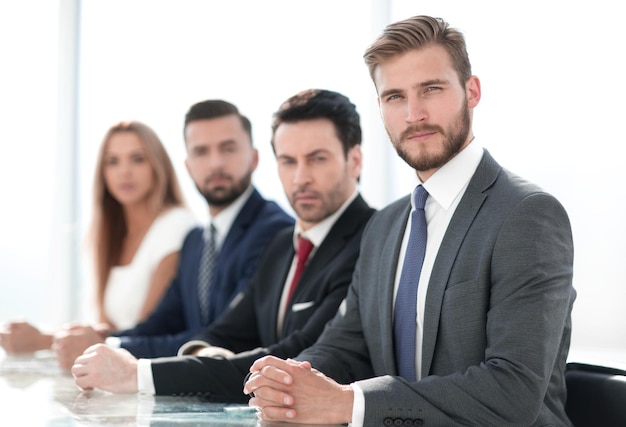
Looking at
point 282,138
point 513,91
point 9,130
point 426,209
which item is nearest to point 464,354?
point 426,209

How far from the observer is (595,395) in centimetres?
207

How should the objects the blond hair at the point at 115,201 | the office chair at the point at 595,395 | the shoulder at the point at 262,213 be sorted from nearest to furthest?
the office chair at the point at 595,395
the shoulder at the point at 262,213
the blond hair at the point at 115,201

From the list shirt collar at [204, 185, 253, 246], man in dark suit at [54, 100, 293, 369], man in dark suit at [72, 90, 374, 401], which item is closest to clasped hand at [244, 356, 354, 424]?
man in dark suit at [72, 90, 374, 401]

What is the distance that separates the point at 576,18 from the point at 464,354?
4.78ft

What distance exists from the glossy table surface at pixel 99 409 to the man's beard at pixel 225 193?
48.5 inches

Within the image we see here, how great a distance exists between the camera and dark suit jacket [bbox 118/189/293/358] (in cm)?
351

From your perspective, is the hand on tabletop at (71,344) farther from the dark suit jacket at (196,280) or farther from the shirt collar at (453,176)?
the shirt collar at (453,176)

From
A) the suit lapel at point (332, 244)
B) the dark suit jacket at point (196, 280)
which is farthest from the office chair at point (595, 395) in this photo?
the dark suit jacket at point (196, 280)

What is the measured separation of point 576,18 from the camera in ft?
9.53

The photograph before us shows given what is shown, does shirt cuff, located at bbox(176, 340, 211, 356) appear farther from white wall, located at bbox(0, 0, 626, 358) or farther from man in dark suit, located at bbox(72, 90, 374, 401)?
white wall, located at bbox(0, 0, 626, 358)

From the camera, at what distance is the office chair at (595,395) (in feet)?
6.50

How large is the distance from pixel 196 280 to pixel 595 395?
6.77ft

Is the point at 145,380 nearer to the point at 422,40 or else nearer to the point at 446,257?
the point at 446,257

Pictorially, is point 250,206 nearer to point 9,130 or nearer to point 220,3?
point 220,3
